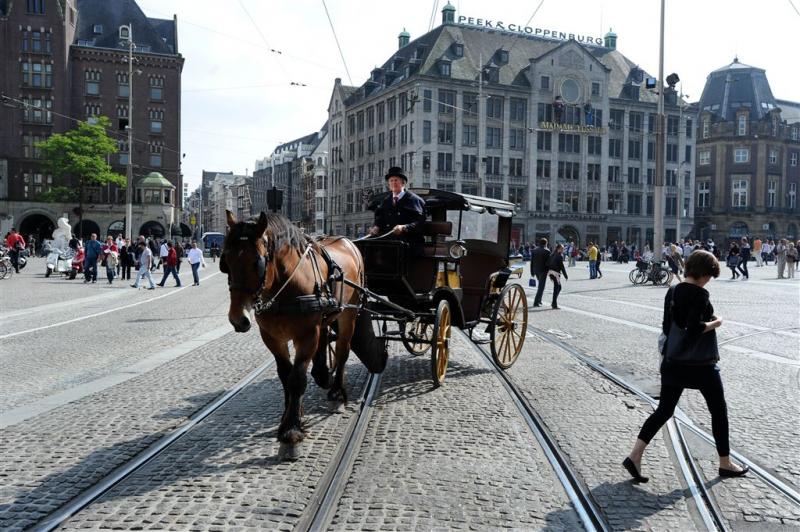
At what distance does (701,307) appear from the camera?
445cm

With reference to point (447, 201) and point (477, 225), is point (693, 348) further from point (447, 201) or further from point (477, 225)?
point (477, 225)

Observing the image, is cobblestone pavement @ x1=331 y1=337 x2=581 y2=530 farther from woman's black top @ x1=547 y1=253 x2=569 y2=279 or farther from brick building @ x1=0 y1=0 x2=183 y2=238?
brick building @ x1=0 y1=0 x2=183 y2=238

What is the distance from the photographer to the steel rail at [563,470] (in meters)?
3.90

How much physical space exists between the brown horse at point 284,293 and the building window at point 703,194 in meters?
81.0

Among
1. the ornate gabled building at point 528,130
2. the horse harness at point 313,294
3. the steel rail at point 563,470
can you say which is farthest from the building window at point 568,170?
the horse harness at point 313,294

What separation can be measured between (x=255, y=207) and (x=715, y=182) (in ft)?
269

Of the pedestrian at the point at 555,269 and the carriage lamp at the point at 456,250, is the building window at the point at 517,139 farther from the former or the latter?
the carriage lamp at the point at 456,250

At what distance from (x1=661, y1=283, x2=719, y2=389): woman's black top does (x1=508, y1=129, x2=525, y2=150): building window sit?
197 feet

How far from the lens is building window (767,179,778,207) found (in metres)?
76.2

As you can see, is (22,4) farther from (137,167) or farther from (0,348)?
(0,348)

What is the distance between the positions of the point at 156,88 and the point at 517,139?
33306mm

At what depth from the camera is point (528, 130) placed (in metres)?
59.1

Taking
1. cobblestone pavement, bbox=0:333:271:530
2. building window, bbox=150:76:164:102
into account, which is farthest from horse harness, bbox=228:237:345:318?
building window, bbox=150:76:164:102

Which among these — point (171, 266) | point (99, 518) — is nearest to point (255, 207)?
point (171, 266)
